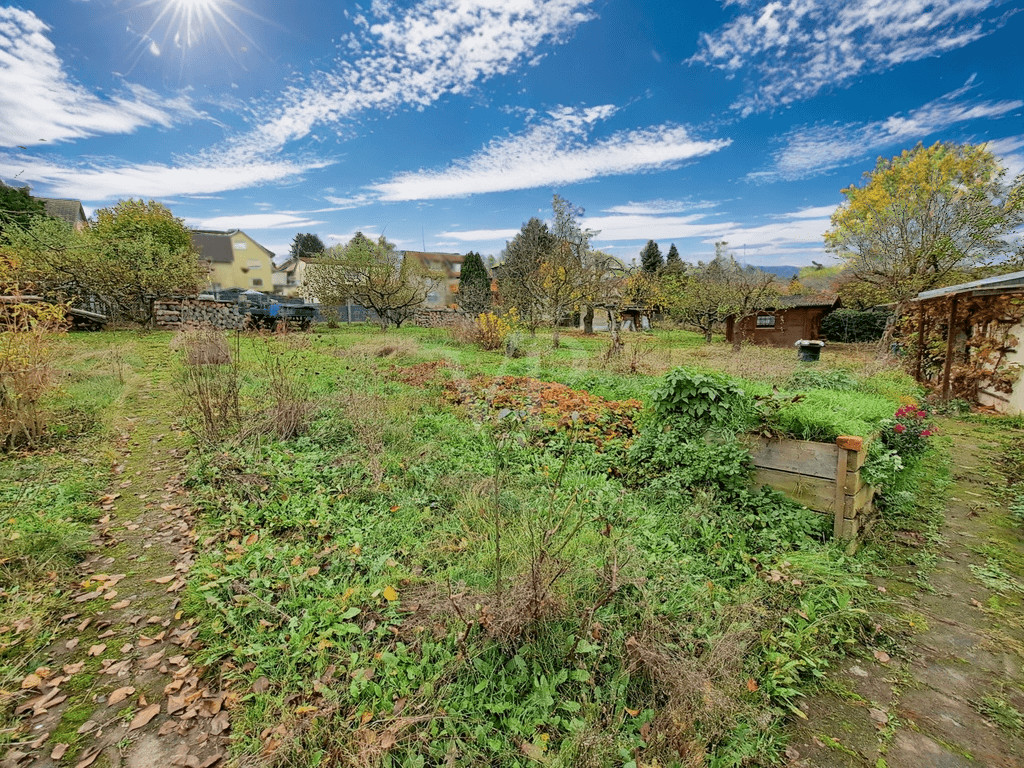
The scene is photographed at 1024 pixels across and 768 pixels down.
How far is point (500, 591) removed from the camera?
99.6 inches

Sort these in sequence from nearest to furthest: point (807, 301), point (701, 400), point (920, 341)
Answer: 1. point (701, 400)
2. point (920, 341)
3. point (807, 301)

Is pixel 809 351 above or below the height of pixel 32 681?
above

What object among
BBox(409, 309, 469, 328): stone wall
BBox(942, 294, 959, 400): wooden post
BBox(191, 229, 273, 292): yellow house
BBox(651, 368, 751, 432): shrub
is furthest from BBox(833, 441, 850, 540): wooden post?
BBox(191, 229, 273, 292): yellow house

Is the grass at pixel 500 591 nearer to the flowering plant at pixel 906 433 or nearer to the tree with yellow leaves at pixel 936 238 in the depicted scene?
the flowering plant at pixel 906 433

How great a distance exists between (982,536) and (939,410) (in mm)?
6097

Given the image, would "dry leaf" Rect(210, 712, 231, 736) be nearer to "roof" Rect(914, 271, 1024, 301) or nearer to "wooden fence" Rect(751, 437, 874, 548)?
"wooden fence" Rect(751, 437, 874, 548)

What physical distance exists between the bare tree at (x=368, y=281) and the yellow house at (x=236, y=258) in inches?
1159

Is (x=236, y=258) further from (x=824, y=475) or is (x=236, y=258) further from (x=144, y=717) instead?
(x=824, y=475)

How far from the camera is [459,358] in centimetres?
1243

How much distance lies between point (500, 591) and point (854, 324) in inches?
1210

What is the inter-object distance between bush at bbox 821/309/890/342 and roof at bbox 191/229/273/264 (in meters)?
54.8

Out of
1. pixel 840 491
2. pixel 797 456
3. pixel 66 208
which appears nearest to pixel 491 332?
pixel 797 456

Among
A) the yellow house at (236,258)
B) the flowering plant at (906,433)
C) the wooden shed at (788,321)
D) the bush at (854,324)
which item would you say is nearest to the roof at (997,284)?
the flowering plant at (906,433)

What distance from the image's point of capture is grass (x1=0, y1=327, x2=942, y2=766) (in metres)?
2.09
